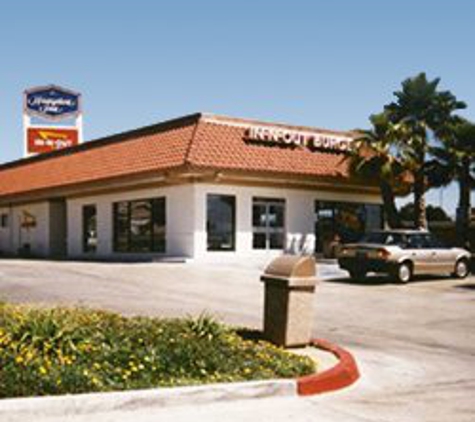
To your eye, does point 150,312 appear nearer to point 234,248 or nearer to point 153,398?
point 153,398

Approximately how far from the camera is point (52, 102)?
55.7m

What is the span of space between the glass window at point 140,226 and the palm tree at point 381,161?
877 cm

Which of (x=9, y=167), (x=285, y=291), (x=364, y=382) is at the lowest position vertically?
(x=364, y=382)

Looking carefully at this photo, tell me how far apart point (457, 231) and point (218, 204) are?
13.0 m

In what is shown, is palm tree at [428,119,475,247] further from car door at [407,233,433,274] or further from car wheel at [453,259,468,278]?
car door at [407,233,433,274]

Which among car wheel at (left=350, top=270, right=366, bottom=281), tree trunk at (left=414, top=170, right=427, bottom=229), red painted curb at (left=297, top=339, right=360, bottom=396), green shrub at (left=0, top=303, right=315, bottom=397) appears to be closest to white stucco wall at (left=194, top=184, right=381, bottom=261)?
tree trunk at (left=414, top=170, right=427, bottom=229)

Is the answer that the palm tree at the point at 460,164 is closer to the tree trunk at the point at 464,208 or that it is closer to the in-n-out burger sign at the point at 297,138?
the tree trunk at the point at 464,208

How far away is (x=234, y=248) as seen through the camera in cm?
2892

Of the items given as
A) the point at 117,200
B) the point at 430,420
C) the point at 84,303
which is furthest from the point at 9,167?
the point at 430,420

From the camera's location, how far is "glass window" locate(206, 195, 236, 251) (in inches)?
1115

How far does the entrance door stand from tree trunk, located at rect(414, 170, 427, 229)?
18334 millimetres

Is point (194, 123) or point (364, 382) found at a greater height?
point (194, 123)

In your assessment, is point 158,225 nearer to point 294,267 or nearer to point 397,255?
point 397,255

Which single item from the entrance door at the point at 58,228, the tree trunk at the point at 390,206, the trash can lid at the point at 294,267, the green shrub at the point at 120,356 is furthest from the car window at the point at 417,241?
the entrance door at the point at 58,228
